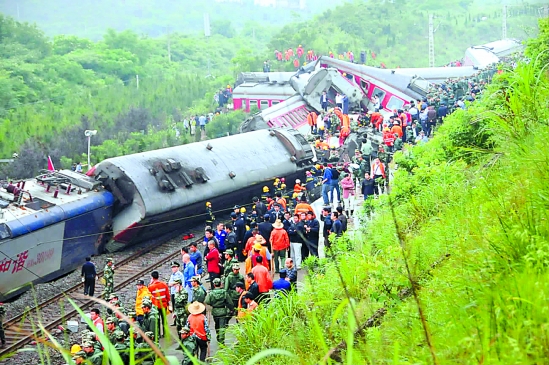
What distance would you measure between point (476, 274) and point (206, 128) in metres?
28.8

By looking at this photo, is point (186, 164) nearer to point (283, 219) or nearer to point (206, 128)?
point (283, 219)

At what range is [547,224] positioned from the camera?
594 cm

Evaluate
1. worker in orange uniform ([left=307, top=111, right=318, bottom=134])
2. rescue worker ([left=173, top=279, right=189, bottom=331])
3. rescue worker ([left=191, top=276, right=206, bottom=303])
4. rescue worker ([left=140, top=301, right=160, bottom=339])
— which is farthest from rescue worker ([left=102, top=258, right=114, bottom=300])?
worker in orange uniform ([left=307, top=111, right=318, bottom=134])

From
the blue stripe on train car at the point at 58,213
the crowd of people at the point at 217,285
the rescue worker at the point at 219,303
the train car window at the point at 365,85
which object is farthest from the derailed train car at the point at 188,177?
the train car window at the point at 365,85

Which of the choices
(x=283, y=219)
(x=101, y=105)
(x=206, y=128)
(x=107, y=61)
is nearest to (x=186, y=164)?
(x=283, y=219)

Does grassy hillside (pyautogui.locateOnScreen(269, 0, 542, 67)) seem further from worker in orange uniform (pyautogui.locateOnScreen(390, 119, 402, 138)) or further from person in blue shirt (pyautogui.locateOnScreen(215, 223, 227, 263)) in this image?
person in blue shirt (pyautogui.locateOnScreen(215, 223, 227, 263))

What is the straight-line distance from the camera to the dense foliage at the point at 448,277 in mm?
4746

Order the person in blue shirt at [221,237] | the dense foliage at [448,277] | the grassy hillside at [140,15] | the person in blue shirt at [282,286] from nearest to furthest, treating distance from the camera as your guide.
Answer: the dense foliage at [448,277]
the person in blue shirt at [282,286]
the person in blue shirt at [221,237]
the grassy hillside at [140,15]

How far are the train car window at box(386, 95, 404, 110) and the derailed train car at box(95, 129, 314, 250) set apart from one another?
12.1 m

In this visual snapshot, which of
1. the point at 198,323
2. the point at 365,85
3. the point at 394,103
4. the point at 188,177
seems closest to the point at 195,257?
the point at 198,323

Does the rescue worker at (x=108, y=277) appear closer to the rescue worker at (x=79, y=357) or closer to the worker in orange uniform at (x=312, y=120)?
the rescue worker at (x=79, y=357)

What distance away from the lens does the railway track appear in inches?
489

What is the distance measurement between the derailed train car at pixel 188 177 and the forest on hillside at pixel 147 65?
7.63m

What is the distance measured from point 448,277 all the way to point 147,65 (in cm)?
5608
